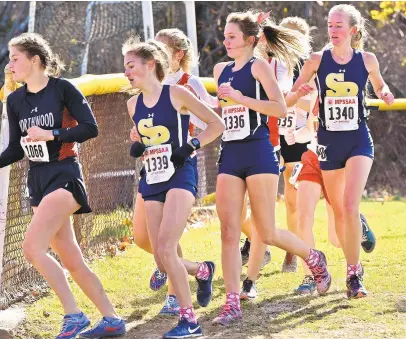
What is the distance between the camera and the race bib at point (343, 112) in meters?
7.70

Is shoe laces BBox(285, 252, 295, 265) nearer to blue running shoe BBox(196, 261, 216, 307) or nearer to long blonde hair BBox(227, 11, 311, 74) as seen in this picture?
long blonde hair BBox(227, 11, 311, 74)

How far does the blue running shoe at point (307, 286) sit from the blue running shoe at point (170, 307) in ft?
3.39

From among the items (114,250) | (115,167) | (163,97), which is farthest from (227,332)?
(115,167)

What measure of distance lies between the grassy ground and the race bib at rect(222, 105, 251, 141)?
3.96 feet

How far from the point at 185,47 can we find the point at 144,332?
2.13 m

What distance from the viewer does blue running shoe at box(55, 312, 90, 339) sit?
648 centimetres

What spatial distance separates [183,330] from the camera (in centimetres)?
655

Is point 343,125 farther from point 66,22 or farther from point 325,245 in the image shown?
point 66,22

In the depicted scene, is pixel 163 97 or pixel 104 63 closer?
pixel 163 97

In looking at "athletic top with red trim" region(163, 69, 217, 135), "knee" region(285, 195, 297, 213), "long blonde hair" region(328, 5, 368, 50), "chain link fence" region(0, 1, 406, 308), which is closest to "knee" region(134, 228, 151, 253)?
"athletic top with red trim" region(163, 69, 217, 135)

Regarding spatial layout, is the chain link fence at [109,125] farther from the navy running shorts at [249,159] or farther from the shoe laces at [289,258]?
the shoe laces at [289,258]

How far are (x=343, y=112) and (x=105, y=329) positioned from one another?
234 cm

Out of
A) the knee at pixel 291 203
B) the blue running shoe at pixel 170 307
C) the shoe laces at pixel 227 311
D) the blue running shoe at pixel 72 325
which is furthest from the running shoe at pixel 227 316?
the knee at pixel 291 203

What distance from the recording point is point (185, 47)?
787cm
